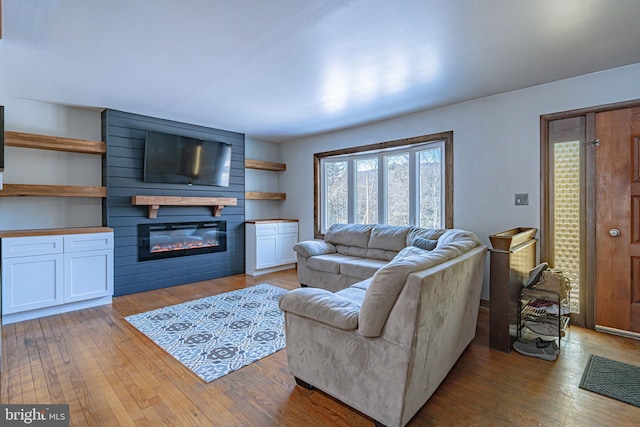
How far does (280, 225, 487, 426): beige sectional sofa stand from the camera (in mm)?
1527

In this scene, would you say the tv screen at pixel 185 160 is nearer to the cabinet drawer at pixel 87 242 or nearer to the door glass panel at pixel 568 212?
the cabinet drawer at pixel 87 242

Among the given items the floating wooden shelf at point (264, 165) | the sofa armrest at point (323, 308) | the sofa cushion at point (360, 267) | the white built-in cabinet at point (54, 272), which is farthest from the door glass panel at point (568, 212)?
the white built-in cabinet at point (54, 272)

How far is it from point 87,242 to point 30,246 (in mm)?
486

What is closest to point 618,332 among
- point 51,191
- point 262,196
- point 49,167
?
point 262,196

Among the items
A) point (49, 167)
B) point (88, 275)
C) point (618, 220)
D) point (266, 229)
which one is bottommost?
point (88, 275)

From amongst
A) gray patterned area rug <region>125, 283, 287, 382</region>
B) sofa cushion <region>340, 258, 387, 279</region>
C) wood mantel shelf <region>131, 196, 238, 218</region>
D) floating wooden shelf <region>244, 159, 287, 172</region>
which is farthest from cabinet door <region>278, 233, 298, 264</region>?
sofa cushion <region>340, 258, 387, 279</region>

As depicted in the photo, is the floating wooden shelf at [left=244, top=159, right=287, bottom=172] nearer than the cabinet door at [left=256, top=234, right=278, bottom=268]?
No

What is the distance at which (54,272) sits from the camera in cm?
338

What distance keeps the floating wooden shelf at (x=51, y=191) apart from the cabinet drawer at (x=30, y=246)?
1.96 ft

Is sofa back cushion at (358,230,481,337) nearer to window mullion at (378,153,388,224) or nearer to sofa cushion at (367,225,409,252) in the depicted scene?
sofa cushion at (367,225,409,252)

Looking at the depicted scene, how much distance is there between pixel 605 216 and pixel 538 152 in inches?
32.9

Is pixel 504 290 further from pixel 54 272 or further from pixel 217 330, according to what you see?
pixel 54 272

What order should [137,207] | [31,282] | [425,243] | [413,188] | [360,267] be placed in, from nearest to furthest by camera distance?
[31,282] < [425,243] < [360,267] < [137,207] < [413,188]

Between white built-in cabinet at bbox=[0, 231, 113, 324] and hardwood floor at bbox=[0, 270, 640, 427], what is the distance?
1.65 feet
